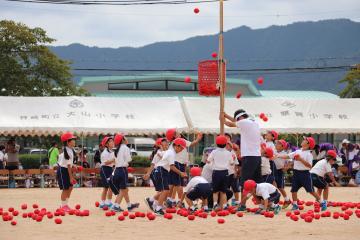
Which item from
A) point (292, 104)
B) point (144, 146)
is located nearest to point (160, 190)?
point (292, 104)

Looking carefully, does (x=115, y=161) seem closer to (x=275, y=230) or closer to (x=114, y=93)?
(x=275, y=230)

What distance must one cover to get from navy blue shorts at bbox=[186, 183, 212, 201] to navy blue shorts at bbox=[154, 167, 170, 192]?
0.63 meters

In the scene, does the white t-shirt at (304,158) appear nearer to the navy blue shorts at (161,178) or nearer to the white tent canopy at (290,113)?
the navy blue shorts at (161,178)

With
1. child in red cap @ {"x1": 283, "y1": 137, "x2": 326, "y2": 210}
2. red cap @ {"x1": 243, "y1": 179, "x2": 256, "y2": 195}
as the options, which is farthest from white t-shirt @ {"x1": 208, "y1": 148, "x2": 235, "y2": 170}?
child in red cap @ {"x1": 283, "y1": 137, "x2": 326, "y2": 210}

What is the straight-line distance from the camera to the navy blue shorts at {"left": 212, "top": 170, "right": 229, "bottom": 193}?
15539mm

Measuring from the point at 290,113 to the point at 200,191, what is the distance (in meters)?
15.1

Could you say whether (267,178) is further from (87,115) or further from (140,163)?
(140,163)

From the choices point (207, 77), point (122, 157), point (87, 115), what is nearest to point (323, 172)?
point (122, 157)

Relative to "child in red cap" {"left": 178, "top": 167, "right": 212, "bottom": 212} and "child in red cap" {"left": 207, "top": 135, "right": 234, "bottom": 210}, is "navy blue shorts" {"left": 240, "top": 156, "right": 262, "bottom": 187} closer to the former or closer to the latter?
"child in red cap" {"left": 207, "top": 135, "right": 234, "bottom": 210}

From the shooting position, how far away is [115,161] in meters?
16.1

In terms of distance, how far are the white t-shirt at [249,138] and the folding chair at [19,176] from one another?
1435 centimetres

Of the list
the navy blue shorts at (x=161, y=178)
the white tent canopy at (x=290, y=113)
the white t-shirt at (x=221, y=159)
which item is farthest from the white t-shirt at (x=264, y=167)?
the white tent canopy at (x=290, y=113)

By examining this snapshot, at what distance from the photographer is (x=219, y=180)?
15.5 metres

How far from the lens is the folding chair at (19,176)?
27.9 m
